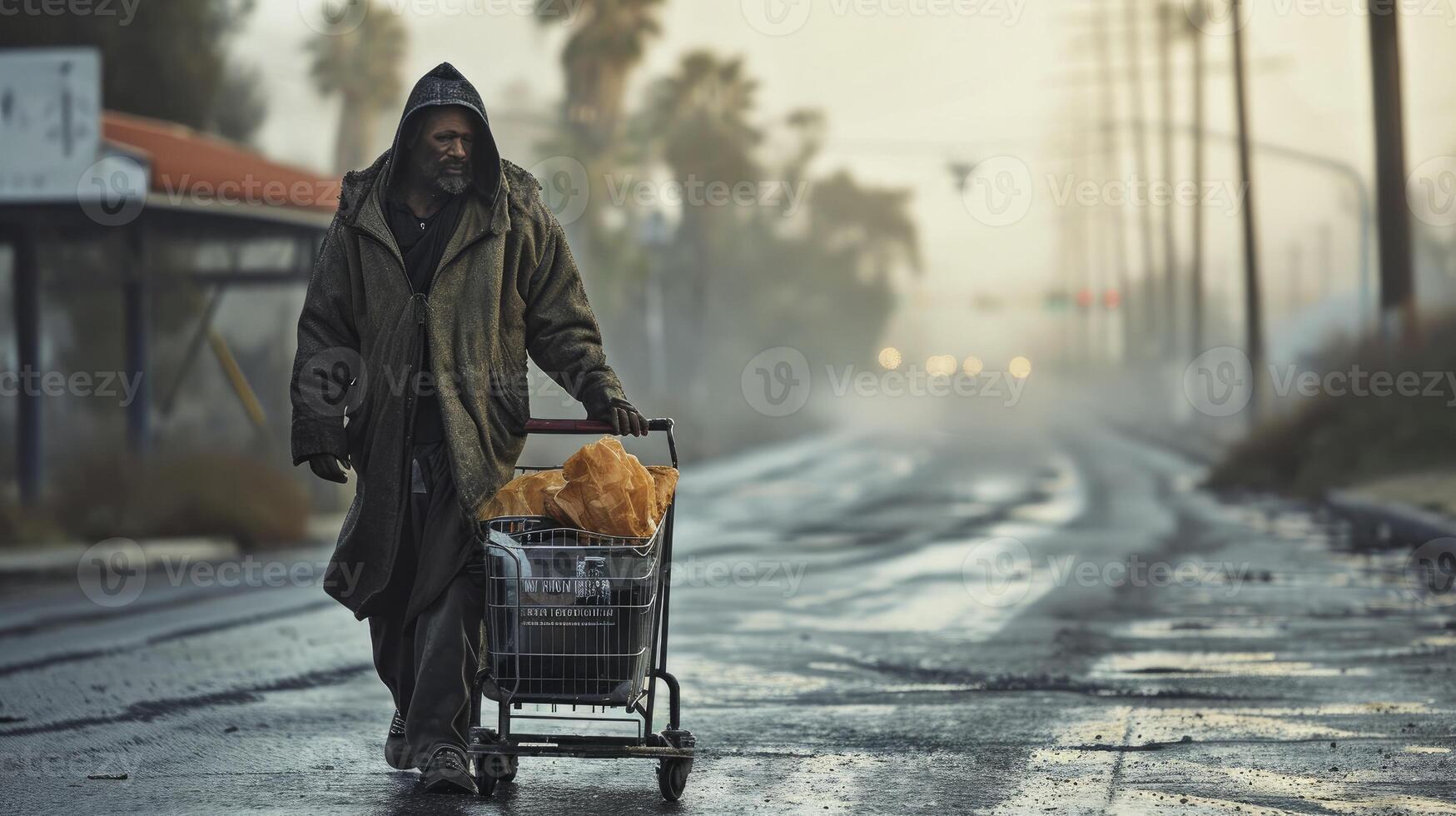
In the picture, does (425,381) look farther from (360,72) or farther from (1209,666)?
(360,72)

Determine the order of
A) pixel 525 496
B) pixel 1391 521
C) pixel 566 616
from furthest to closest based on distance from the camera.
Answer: pixel 1391 521 → pixel 525 496 → pixel 566 616

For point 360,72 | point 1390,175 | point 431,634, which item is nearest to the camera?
point 431,634

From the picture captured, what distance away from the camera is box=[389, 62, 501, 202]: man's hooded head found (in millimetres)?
6375

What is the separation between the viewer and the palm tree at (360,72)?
155 ft

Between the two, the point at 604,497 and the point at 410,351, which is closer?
the point at 604,497

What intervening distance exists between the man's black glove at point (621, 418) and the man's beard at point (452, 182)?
817 mm

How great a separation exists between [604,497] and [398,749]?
1.22 m

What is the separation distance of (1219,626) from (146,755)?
6.34 meters

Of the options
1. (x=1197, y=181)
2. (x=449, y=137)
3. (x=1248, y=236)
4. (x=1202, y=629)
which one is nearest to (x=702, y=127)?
(x=1197, y=181)

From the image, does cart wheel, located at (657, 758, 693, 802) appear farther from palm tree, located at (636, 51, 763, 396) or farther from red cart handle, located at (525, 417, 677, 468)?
palm tree, located at (636, 51, 763, 396)

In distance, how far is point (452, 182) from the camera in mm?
6410

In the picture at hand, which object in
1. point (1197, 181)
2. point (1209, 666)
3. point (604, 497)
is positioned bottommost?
→ point (1209, 666)

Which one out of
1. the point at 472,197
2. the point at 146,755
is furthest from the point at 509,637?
the point at 146,755

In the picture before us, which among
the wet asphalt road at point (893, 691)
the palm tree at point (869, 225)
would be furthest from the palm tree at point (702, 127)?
the wet asphalt road at point (893, 691)
